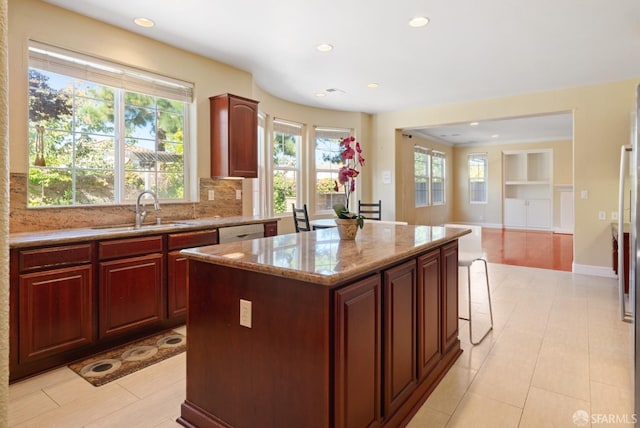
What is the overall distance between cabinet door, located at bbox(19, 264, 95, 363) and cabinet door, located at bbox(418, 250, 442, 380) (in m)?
2.24

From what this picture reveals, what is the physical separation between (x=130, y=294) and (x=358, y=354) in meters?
2.03

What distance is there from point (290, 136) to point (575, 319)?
4.67 m

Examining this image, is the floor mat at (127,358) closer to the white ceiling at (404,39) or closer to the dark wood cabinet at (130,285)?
the dark wood cabinet at (130,285)

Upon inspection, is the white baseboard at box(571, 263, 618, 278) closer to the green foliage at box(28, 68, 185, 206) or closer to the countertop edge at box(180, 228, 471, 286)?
the countertop edge at box(180, 228, 471, 286)

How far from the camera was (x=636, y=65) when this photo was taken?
4359 mm

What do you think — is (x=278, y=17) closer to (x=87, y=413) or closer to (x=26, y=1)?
(x=26, y=1)

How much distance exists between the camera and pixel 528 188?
10781mm

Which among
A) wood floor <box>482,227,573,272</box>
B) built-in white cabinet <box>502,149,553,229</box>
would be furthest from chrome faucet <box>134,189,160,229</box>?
built-in white cabinet <box>502,149,553,229</box>

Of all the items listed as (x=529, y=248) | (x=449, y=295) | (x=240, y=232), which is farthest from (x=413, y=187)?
(x=449, y=295)

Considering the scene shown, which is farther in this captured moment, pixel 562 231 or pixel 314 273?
pixel 562 231

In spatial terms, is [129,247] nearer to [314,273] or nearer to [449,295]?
[314,273]

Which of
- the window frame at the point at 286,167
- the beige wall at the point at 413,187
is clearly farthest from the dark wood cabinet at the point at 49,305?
the beige wall at the point at 413,187

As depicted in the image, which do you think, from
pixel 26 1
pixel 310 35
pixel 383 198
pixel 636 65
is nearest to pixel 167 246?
pixel 26 1

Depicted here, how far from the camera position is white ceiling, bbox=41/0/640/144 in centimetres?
304
